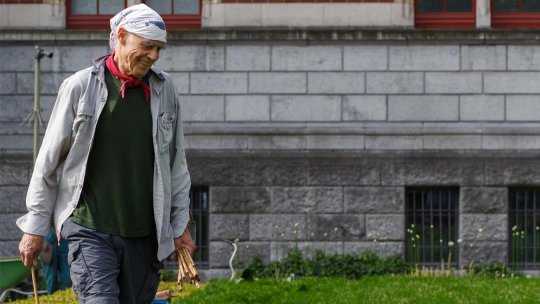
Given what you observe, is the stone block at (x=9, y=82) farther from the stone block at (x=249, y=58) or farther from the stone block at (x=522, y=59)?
the stone block at (x=522, y=59)

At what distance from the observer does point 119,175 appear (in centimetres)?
690

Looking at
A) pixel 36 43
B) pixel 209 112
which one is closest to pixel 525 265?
pixel 209 112

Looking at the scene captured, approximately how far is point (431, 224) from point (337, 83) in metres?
2.40

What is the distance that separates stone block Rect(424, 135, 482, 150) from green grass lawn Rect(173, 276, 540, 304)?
9.94 ft

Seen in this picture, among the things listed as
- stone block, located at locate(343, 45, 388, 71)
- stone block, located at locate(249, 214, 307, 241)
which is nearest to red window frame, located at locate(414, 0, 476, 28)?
stone block, located at locate(343, 45, 388, 71)

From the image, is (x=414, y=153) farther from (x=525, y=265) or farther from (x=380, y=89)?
(x=525, y=265)

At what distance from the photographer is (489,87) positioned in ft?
57.8

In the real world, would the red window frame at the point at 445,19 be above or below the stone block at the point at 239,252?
above

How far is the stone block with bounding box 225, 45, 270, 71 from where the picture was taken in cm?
1773

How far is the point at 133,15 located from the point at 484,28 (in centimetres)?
1143

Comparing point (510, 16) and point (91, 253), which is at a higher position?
point (510, 16)

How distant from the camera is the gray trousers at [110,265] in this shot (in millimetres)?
6711

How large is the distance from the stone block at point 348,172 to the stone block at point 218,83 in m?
1.54

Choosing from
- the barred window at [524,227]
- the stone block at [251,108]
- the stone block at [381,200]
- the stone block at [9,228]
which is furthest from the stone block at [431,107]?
the stone block at [9,228]
